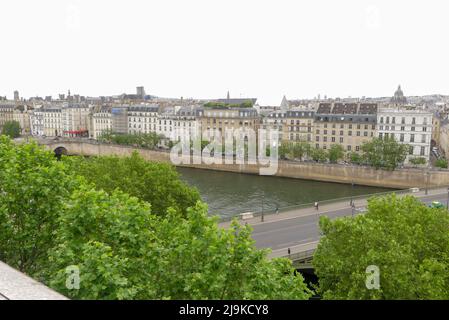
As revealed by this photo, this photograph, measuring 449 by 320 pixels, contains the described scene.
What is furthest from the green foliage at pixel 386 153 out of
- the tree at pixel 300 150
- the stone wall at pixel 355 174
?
the tree at pixel 300 150

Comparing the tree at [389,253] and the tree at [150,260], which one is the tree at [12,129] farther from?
the tree at [150,260]

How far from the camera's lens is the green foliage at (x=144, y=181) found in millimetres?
24078

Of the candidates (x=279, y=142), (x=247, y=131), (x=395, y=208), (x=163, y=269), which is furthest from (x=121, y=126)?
(x=163, y=269)

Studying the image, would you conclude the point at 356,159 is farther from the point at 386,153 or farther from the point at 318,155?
the point at 318,155

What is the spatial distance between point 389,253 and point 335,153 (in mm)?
48760

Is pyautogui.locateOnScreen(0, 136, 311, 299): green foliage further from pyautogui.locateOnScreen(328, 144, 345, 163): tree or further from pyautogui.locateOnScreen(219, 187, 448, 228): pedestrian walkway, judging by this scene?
pyautogui.locateOnScreen(328, 144, 345, 163): tree

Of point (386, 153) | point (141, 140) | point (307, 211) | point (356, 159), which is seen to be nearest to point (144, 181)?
point (307, 211)

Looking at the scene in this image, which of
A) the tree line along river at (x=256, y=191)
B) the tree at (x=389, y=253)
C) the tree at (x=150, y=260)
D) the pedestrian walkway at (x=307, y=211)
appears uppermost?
the tree at (x=150, y=260)

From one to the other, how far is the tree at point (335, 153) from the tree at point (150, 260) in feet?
169

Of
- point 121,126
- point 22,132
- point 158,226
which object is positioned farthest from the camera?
point 22,132

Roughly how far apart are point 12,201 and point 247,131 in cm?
6560

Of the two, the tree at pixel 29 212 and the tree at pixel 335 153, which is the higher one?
the tree at pixel 29 212

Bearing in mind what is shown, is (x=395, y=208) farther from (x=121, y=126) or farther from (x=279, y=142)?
(x=121, y=126)

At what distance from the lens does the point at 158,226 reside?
12938 mm
